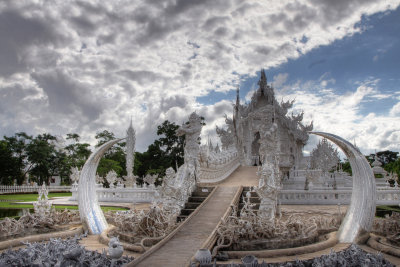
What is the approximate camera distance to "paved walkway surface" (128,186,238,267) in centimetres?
538

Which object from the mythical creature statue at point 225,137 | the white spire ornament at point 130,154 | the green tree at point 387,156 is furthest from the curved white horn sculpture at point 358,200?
the green tree at point 387,156

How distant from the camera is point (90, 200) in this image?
876 cm

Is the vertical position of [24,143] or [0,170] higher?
[24,143]

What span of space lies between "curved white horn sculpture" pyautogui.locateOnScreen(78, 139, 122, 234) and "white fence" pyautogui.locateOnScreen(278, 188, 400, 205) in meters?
8.02

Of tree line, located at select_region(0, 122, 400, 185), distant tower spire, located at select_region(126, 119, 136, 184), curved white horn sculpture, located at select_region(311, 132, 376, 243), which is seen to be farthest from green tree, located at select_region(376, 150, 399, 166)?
curved white horn sculpture, located at select_region(311, 132, 376, 243)

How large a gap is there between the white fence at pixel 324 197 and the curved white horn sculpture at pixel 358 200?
21.8 ft

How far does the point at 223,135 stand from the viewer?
31891mm

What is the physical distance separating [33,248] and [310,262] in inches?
184

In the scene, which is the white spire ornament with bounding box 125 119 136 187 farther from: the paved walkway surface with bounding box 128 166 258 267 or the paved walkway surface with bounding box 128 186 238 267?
the paved walkway surface with bounding box 128 186 238 267

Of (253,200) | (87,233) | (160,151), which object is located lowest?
(87,233)

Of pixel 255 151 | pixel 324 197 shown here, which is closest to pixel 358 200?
pixel 324 197

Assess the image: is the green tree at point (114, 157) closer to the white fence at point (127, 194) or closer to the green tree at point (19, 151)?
the green tree at point (19, 151)

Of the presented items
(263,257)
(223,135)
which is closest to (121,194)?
(263,257)

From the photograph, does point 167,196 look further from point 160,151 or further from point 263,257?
point 160,151
